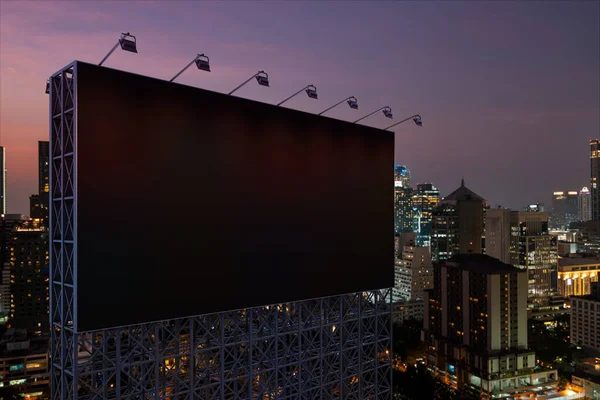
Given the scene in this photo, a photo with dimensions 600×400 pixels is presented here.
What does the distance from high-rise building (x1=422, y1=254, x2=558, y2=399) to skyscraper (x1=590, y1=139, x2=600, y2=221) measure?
91619 millimetres

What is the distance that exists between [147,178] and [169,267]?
2.45 m

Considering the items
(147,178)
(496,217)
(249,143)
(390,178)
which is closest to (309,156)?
(249,143)

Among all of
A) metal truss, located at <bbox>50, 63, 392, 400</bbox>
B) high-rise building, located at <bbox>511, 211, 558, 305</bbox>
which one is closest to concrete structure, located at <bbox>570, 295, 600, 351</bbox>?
high-rise building, located at <bbox>511, 211, 558, 305</bbox>

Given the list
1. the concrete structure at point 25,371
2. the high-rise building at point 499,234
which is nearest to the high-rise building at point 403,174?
the high-rise building at point 499,234

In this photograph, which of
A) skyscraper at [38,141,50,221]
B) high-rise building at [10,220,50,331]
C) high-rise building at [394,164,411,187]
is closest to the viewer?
high-rise building at [10,220,50,331]

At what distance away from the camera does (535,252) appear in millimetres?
82750

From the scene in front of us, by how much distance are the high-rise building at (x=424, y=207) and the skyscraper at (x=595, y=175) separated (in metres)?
36.4

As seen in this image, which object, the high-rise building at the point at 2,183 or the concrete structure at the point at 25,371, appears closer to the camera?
the concrete structure at the point at 25,371

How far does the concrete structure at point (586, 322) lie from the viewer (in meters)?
49.5

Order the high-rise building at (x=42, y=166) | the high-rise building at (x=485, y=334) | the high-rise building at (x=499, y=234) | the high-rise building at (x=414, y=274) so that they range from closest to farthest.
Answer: the high-rise building at (x=485, y=334) → the high-rise building at (x=42, y=166) → the high-rise building at (x=414, y=274) → the high-rise building at (x=499, y=234)

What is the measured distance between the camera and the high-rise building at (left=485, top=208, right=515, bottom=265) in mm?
86562

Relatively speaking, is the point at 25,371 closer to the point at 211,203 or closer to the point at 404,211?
the point at 211,203

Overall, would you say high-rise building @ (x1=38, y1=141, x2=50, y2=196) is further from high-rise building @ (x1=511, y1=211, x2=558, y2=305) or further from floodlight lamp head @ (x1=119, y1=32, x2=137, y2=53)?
high-rise building @ (x1=511, y1=211, x2=558, y2=305)

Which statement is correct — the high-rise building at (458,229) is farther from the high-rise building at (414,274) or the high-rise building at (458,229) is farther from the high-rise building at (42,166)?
the high-rise building at (42,166)
